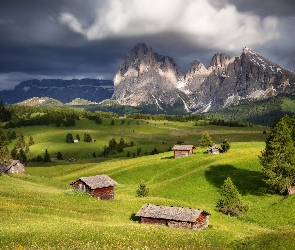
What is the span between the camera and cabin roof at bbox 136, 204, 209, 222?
41656mm

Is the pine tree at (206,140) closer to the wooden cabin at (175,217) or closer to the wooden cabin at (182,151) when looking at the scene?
the wooden cabin at (182,151)

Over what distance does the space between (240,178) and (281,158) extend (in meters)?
12.7

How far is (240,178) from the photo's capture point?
7044cm

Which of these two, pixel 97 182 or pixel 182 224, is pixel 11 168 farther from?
pixel 182 224

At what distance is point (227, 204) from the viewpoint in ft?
176

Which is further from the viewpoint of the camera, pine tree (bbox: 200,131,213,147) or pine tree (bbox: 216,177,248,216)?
pine tree (bbox: 200,131,213,147)

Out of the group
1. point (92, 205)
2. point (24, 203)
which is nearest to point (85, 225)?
point (24, 203)

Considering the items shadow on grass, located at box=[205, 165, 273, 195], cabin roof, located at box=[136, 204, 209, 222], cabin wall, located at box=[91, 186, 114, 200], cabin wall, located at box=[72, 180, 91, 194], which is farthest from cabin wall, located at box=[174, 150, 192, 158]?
cabin roof, located at box=[136, 204, 209, 222]

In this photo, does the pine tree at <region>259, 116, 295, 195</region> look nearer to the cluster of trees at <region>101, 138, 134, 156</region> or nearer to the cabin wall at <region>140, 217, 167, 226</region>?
the cabin wall at <region>140, 217, 167, 226</region>

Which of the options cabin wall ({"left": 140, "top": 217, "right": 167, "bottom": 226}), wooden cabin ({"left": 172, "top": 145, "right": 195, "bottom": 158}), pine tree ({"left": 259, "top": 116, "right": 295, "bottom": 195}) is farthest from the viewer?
wooden cabin ({"left": 172, "top": 145, "right": 195, "bottom": 158})

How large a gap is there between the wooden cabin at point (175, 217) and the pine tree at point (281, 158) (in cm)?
2226

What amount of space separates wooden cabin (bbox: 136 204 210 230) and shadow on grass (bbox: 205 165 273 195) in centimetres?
2348

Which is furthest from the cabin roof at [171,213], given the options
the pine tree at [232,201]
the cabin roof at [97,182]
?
the cabin roof at [97,182]

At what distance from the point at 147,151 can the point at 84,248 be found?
141 metres
